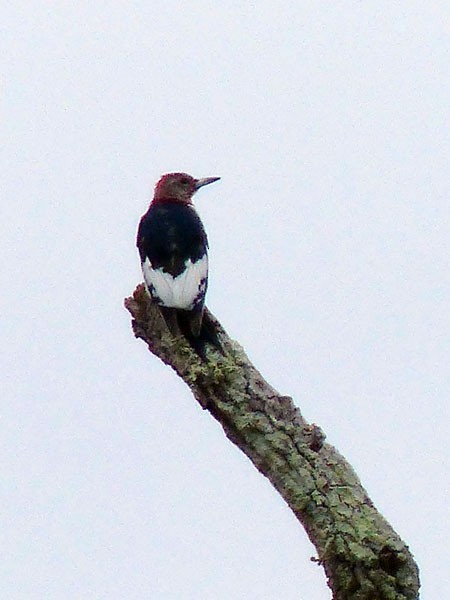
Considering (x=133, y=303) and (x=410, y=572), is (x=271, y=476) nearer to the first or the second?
(x=410, y=572)

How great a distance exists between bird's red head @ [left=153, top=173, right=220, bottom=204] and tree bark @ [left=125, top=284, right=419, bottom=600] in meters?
2.58

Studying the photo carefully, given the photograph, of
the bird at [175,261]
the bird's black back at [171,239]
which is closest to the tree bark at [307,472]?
the bird at [175,261]

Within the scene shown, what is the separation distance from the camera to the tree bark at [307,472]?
5.53 m

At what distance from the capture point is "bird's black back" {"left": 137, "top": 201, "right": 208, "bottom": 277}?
24.4ft

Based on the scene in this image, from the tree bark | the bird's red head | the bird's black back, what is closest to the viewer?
the tree bark

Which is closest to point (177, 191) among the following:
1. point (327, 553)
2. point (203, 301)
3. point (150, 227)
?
point (150, 227)

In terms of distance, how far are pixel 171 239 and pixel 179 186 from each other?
1.52 meters

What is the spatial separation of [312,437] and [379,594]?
800 mm

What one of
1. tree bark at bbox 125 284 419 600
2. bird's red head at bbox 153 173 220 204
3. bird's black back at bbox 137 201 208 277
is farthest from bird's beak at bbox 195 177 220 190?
tree bark at bbox 125 284 419 600

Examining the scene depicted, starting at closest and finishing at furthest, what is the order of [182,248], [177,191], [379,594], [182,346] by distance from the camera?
[379,594] → [182,346] → [182,248] → [177,191]

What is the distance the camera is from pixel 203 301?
23.1ft

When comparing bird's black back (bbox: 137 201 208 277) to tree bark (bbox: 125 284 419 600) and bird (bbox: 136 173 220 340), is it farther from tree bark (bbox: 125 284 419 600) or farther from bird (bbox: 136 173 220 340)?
tree bark (bbox: 125 284 419 600)

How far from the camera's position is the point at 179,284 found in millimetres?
7094

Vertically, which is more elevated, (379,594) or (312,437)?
(312,437)
